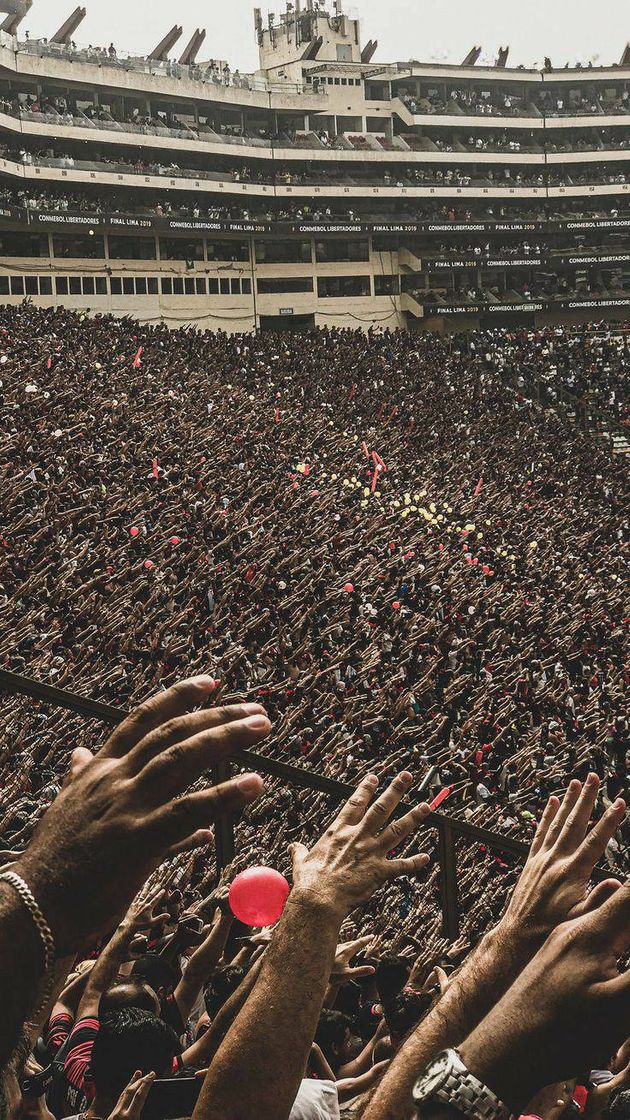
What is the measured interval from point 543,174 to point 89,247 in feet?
66.5

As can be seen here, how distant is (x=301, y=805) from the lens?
666 cm

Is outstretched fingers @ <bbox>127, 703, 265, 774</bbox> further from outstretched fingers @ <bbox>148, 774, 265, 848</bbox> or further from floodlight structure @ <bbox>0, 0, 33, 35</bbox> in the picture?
floodlight structure @ <bbox>0, 0, 33, 35</bbox>

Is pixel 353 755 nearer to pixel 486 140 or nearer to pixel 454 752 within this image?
pixel 454 752

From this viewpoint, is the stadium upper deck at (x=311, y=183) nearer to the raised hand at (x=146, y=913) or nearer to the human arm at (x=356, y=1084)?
the raised hand at (x=146, y=913)

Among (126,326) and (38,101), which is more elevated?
(38,101)

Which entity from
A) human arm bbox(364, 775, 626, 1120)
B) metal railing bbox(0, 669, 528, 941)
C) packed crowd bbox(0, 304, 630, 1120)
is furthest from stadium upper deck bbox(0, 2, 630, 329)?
human arm bbox(364, 775, 626, 1120)

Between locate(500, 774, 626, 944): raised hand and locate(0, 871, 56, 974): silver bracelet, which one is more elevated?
locate(0, 871, 56, 974): silver bracelet

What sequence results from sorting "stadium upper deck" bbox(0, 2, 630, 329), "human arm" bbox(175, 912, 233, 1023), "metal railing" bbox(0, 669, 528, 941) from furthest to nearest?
"stadium upper deck" bbox(0, 2, 630, 329) < "human arm" bbox(175, 912, 233, 1023) < "metal railing" bbox(0, 669, 528, 941)

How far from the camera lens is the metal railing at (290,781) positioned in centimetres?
334

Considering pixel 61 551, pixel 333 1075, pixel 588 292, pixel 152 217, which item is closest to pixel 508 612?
pixel 61 551

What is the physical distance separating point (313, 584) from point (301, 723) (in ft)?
14.5

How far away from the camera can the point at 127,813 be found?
6.14ft

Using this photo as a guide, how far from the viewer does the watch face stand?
6.36ft

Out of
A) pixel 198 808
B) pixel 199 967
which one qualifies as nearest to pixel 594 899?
pixel 198 808
